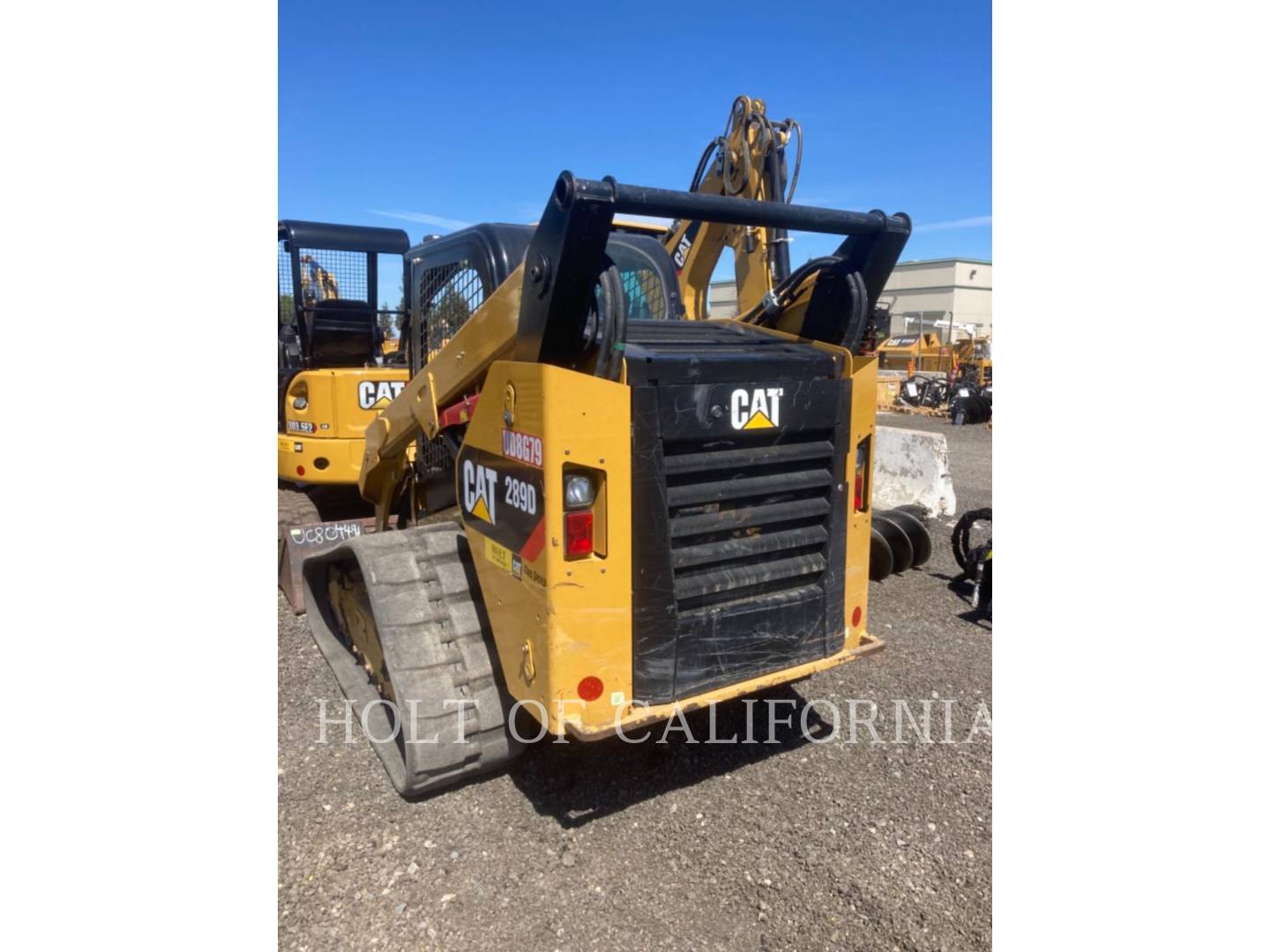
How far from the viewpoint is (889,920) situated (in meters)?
2.82

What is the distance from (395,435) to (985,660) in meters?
3.75

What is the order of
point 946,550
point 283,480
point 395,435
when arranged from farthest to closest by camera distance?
1. point 946,550
2. point 283,480
3. point 395,435

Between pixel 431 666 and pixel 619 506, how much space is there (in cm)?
114

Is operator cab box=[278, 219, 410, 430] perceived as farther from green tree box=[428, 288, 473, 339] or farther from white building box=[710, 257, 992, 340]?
white building box=[710, 257, 992, 340]

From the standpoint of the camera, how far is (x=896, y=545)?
20.1 feet

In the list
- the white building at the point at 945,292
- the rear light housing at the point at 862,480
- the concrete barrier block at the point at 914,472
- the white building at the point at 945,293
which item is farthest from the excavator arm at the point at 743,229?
the white building at the point at 945,292

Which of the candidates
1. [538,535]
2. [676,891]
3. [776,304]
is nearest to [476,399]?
[538,535]

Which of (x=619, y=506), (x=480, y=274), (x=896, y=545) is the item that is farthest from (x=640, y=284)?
(x=896, y=545)

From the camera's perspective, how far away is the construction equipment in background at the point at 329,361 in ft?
20.4

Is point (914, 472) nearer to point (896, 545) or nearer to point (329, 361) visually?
point (896, 545)

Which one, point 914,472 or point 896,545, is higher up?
point 914,472

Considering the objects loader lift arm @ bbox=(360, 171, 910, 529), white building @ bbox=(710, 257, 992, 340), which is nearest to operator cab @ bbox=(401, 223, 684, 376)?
loader lift arm @ bbox=(360, 171, 910, 529)

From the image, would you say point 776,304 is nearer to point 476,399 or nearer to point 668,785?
point 476,399

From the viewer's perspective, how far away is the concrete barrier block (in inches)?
322
